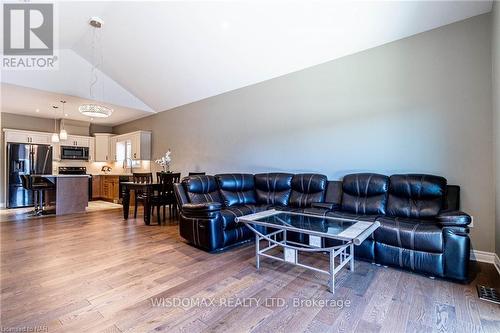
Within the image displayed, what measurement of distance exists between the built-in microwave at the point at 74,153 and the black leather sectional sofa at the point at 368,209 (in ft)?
20.0

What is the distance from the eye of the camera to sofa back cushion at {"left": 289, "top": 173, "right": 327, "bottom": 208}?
140 inches

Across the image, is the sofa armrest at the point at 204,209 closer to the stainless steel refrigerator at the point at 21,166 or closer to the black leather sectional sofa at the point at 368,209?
the black leather sectional sofa at the point at 368,209

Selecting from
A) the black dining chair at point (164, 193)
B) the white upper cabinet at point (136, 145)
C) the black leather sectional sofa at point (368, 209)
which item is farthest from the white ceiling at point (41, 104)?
the black leather sectional sofa at point (368, 209)

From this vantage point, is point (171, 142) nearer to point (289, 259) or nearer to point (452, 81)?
point (289, 259)

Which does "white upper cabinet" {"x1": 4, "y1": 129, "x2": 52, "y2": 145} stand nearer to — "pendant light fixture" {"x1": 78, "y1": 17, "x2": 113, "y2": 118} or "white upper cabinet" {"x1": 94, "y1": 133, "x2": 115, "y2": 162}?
"white upper cabinet" {"x1": 94, "y1": 133, "x2": 115, "y2": 162}

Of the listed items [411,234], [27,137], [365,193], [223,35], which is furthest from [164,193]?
[27,137]

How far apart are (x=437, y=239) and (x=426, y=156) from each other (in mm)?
1231

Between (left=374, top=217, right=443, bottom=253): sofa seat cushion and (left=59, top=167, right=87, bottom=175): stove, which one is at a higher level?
(left=59, top=167, right=87, bottom=175): stove

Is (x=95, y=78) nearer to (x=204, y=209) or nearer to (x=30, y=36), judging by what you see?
(x=30, y=36)

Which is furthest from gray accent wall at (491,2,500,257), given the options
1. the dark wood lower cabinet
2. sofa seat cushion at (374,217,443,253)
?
the dark wood lower cabinet

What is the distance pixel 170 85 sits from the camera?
18.0 feet

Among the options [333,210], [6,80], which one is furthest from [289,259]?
[6,80]

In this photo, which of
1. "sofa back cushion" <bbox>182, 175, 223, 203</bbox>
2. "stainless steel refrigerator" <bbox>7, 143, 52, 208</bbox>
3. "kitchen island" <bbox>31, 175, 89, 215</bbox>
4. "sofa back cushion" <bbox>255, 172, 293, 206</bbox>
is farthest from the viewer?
"stainless steel refrigerator" <bbox>7, 143, 52, 208</bbox>

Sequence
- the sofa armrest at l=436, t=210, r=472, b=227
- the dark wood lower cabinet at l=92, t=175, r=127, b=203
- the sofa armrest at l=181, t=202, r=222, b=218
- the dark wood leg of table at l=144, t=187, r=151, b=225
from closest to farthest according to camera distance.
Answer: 1. the sofa armrest at l=436, t=210, r=472, b=227
2. the sofa armrest at l=181, t=202, r=222, b=218
3. the dark wood leg of table at l=144, t=187, r=151, b=225
4. the dark wood lower cabinet at l=92, t=175, r=127, b=203
